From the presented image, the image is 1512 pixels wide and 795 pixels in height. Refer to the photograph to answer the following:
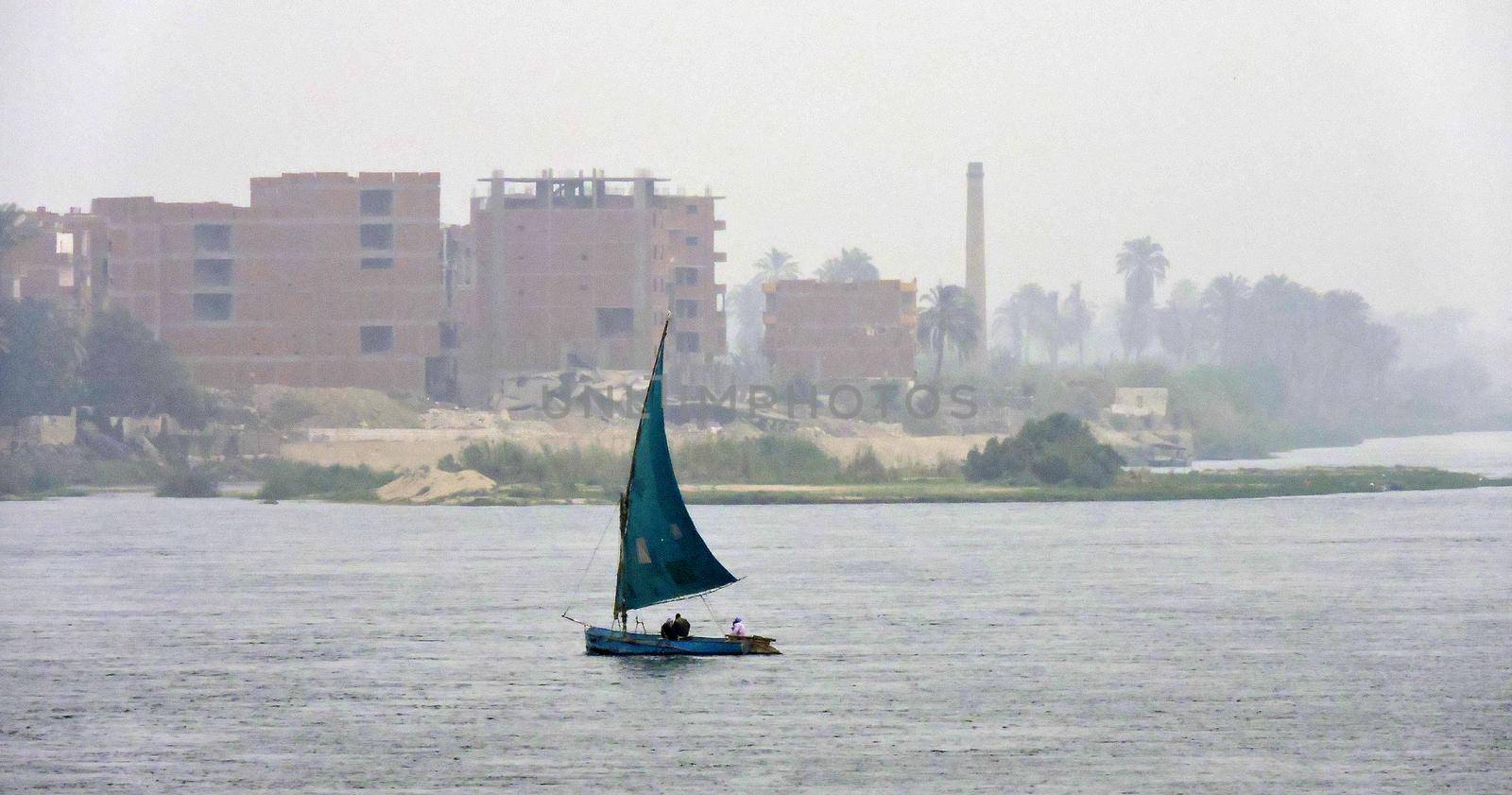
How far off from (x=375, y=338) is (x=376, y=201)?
11334 millimetres

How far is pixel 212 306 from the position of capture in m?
189

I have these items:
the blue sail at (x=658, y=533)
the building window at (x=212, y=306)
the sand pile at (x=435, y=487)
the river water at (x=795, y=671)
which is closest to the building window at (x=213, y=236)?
the building window at (x=212, y=306)

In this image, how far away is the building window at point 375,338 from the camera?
619 feet

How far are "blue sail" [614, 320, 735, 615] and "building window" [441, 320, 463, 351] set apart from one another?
129m

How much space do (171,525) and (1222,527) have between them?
208 feet

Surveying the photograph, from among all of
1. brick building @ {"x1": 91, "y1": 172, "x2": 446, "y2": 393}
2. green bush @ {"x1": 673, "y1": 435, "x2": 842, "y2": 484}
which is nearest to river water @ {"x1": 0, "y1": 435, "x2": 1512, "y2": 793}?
green bush @ {"x1": 673, "y1": 435, "x2": 842, "y2": 484}

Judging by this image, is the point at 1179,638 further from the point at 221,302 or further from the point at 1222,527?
the point at 221,302

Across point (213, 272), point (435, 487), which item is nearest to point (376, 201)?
point (213, 272)

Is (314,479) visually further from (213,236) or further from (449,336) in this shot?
(449,336)

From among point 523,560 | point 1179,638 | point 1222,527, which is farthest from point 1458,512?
point 1179,638

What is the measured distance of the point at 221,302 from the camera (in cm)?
18938

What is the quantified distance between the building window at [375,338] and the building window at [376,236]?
6.72m

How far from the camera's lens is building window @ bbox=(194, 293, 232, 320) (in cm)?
18912

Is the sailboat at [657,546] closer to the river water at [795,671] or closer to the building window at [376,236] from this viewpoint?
the river water at [795,671]
